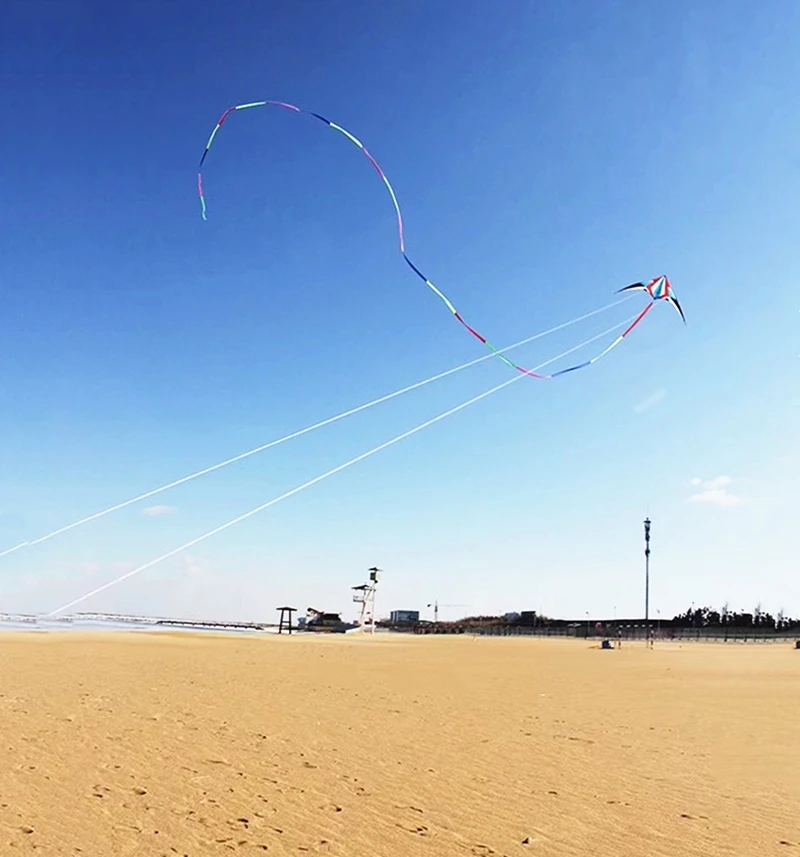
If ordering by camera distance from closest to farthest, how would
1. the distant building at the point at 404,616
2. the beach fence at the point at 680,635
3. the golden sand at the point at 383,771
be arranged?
the golden sand at the point at 383,771, the beach fence at the point at 680,635, the distant building at the point at 404,616

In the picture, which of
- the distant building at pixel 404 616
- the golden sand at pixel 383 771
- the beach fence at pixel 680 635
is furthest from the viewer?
the distant building at pixel 404 616

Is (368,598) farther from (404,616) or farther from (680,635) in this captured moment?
(404,616)

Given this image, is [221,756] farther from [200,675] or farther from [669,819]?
[200,675]

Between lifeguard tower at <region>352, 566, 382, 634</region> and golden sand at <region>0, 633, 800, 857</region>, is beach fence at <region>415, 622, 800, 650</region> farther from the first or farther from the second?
golden sand at <region>0, 633, 800, 857</region>

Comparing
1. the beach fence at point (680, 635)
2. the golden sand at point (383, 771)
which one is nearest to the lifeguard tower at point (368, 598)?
the beach fence at point (680, 635)

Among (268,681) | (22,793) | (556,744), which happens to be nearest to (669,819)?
(556,744)

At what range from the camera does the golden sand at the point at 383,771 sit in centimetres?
765

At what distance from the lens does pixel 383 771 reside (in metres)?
10.5

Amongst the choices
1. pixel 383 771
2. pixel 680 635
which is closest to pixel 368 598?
pixel 680 635

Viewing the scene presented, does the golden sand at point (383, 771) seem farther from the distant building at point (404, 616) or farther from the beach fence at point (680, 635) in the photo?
the distant building at point (404, 616)

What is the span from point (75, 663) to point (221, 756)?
1686cm

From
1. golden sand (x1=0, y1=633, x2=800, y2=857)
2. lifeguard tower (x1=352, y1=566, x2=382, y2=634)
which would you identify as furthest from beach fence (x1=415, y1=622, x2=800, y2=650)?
golden sand (x1=0, y1=633, x2=800, y2=857)

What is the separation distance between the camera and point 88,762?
10234 mm

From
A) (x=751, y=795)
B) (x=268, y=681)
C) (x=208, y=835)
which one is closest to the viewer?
(x=208, y=835)
